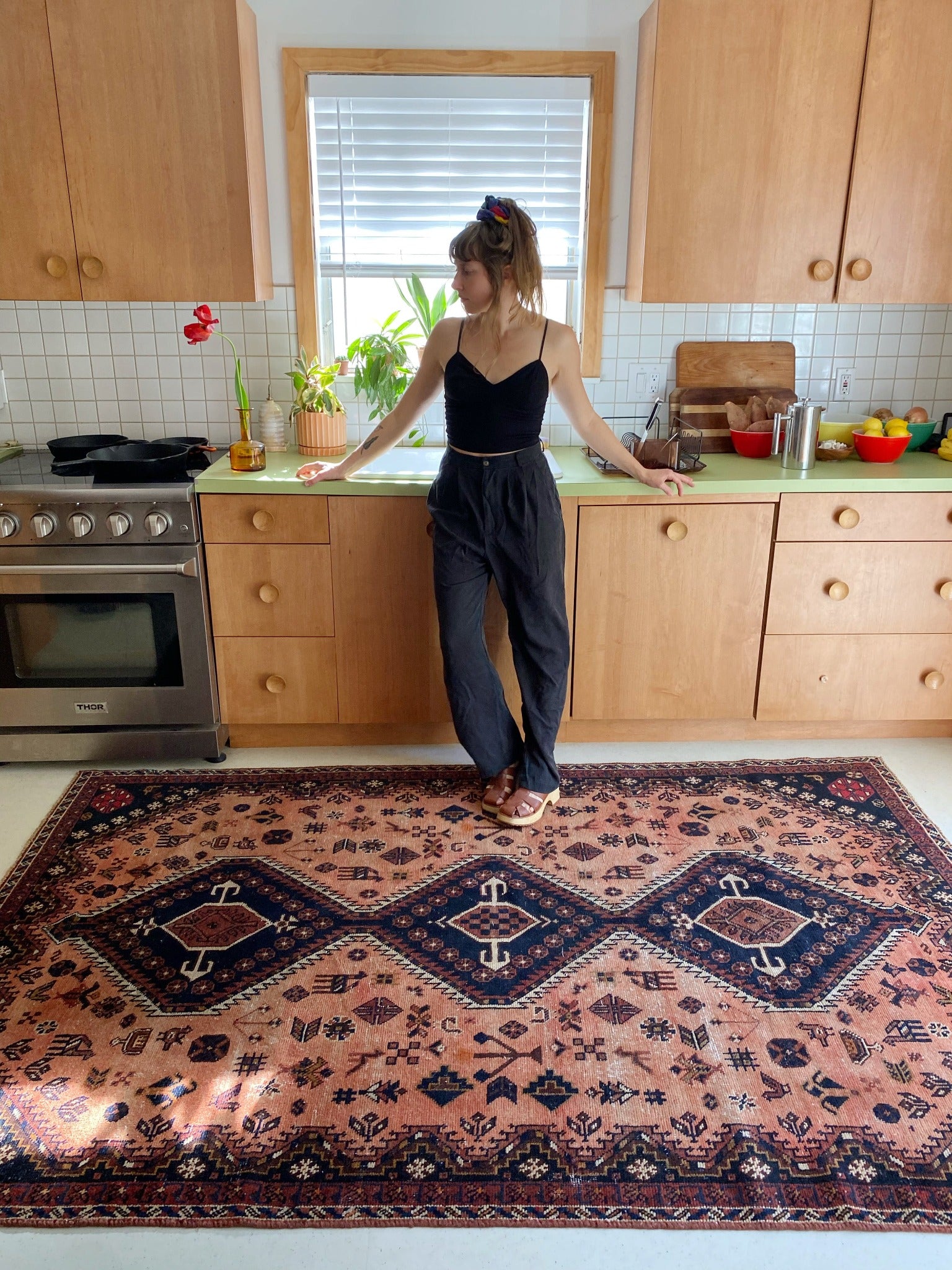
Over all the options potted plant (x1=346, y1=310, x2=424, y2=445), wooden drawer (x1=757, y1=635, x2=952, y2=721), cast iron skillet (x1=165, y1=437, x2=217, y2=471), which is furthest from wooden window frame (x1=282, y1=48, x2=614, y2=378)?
wooden drawer (x1=757, y1=635, x2=952, y2=721)

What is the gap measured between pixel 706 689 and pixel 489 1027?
140 centimetres

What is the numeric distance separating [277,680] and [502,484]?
3.31 feet

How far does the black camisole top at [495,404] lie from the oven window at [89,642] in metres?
1.04

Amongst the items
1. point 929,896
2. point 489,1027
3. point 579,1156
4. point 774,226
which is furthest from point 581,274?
point 579,1156

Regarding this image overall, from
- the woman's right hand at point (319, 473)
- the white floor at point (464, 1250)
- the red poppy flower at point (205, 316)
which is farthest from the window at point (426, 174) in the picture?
the white floor at point (464, 1250)

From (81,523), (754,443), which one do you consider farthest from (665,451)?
(81,523)

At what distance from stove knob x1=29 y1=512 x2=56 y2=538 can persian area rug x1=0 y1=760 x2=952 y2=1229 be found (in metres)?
0.76

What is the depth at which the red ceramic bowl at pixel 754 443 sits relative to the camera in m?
3.15

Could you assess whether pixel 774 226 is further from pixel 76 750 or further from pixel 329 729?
pixel 76 750

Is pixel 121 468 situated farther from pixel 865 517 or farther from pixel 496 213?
pixel 865 517

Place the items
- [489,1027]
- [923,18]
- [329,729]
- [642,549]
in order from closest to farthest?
[489,1027] < [923,18] < [642,549] < [329,729]

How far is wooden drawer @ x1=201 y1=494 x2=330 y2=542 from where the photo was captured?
2.86 meters

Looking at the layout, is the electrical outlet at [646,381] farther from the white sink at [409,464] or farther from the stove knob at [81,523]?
the stove knob at [81,523]

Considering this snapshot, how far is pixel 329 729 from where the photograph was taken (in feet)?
10.5
